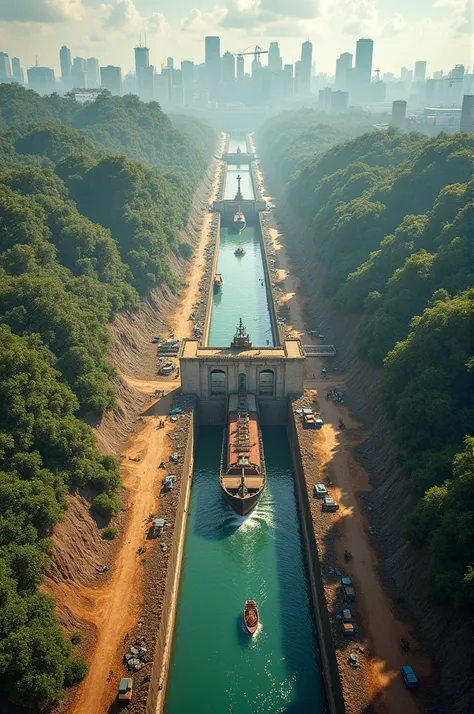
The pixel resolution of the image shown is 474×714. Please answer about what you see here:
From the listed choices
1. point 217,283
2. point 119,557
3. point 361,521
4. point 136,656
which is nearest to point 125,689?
point 136,656

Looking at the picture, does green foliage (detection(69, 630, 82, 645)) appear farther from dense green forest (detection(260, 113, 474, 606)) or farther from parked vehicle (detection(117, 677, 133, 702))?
dense green forest (detection(260, 113, 474, 606))

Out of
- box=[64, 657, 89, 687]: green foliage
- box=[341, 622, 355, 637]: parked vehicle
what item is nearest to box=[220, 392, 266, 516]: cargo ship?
box=[341, 622, 355, 637]: parked vehicle

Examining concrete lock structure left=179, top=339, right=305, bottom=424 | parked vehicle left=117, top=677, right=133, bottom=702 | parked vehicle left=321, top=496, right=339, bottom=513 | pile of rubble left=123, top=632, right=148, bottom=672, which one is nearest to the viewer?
parked vehicle left=117, top=677, right=133, bottom=702

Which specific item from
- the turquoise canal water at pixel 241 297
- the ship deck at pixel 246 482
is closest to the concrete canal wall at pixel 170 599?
the ship deck at pixel 246 482

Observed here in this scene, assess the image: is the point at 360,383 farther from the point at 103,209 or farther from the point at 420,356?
the point at 103,209

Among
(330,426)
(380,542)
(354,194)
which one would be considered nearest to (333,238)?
(354,194)

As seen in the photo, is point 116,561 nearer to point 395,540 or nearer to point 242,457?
point 242,457
